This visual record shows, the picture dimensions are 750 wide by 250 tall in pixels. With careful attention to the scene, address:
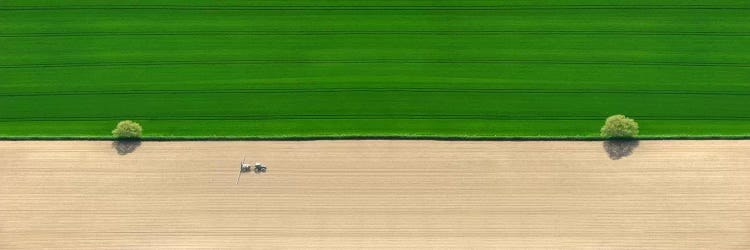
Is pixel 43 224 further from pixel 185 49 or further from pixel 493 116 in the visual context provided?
pixel 493 116

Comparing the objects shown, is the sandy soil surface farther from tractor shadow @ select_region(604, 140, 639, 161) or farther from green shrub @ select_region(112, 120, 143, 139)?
green shrub @ select_region(112, 120, 143, 139)

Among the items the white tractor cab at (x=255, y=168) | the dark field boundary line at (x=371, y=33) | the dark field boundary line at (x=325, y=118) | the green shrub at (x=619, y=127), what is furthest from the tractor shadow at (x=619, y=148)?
the white tractor cab at (x=255, y=168)

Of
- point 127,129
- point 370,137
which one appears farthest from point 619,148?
point 127,129

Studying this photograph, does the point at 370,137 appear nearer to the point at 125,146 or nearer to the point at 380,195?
the point at 380,195

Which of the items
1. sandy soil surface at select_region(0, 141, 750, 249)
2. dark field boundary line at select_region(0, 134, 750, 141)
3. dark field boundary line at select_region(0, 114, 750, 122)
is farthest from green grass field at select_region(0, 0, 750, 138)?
sandy soil surface at select_region(0, 141, 750, 249)

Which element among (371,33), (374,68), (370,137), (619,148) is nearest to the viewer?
(619,148)

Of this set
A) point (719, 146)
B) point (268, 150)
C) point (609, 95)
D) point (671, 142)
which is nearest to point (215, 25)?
point (268, 150)

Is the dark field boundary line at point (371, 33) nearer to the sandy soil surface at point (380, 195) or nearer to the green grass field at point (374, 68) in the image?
the green grass field at point (374, 68)
